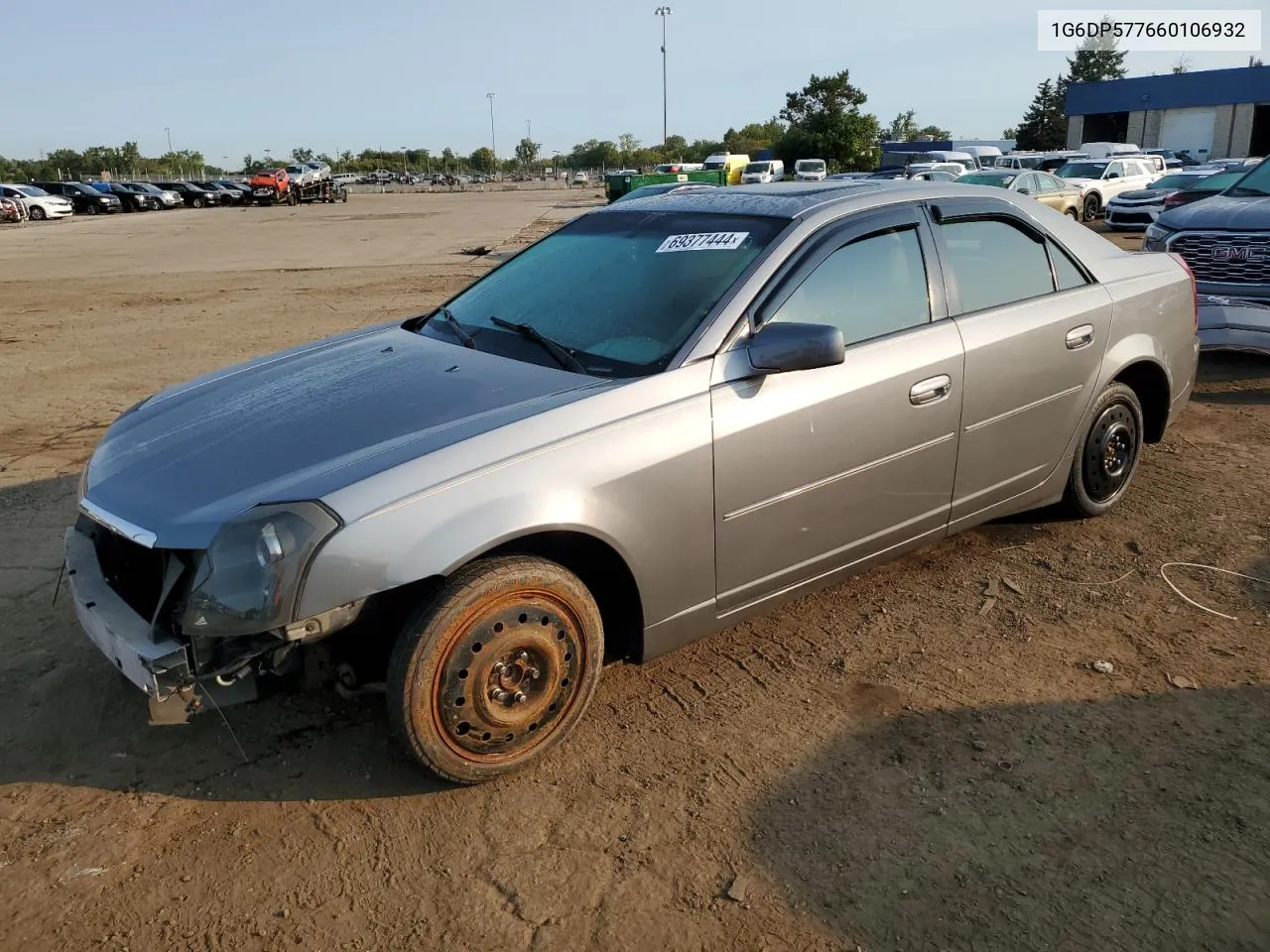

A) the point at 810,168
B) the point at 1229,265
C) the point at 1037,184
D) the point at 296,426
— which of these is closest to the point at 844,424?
the point at 296,426

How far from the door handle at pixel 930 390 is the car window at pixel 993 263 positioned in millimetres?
363

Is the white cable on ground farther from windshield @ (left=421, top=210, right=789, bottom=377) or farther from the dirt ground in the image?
windshield @ (left=421, top=210, right=789, bottom=377)

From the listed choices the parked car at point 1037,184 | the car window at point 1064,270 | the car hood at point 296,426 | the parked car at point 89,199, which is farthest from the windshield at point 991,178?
the parked car at point 89,199

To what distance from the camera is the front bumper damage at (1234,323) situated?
7.05 m

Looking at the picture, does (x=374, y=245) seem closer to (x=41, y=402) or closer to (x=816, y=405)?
(x=41, y=402)

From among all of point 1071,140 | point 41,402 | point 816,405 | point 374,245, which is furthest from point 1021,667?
point 1071,140

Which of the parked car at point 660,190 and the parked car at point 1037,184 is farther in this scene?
the parked car at point 1037,184

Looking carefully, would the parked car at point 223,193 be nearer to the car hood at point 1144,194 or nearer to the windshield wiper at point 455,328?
the car hood at point 1144,194

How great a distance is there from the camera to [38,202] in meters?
40.0

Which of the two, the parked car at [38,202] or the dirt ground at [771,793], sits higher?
the parked car at [38,202]

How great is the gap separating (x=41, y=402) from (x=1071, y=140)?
71.3m

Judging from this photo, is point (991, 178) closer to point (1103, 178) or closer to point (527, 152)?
point (1103, 178)

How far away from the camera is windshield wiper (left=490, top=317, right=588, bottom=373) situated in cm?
315

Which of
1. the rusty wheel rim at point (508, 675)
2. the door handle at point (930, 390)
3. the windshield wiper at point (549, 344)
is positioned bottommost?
the rusty wheel rim at point (508, 675)
